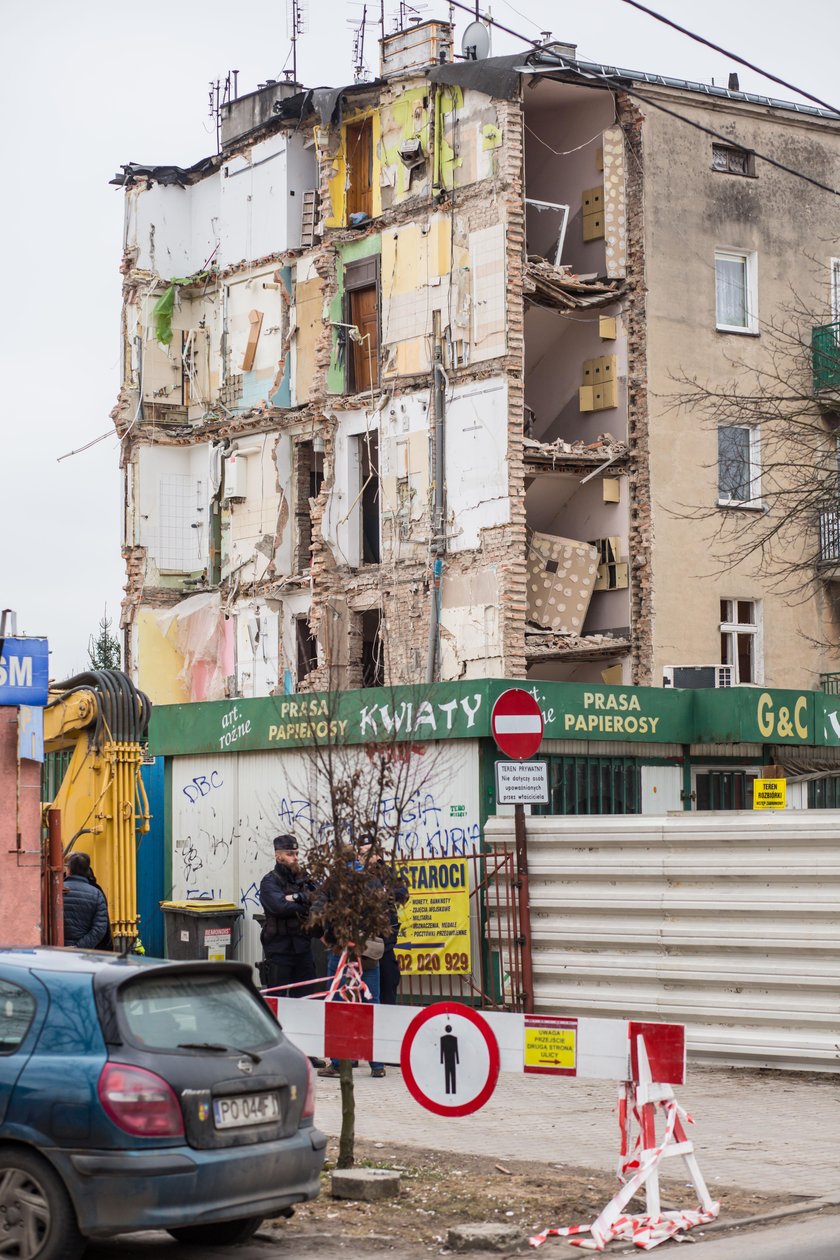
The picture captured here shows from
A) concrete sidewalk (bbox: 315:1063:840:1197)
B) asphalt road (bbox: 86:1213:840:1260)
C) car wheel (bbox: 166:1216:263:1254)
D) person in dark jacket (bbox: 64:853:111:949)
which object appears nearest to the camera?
asphalt road (bbox: 86:1213:840:1260)

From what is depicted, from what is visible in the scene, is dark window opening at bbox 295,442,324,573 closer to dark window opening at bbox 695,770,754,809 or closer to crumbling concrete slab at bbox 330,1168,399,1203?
dark window opening at bbox 695,770,754,809

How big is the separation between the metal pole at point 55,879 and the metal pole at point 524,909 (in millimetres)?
4136

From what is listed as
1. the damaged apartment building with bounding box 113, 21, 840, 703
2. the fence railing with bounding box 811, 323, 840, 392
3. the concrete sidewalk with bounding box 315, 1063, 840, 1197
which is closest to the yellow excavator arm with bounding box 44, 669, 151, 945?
the concrete sidewalk with bounding box 315, 1063, 840, 1197

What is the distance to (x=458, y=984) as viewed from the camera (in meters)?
18.6

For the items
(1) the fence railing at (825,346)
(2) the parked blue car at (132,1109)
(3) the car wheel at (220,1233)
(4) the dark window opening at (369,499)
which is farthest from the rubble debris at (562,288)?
(2) the parked blue car at (132,1109)

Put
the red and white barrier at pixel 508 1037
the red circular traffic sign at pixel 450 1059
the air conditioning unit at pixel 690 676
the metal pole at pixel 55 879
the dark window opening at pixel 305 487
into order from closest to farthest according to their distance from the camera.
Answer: the red and white barrier at pixel 508 1037 < the red circular traffic sign at pixel 450 1059 < the metal pole at pixel 55 879 < the air conditioning unit at pixel 690 676 < the dark window opening at pixel 305 487

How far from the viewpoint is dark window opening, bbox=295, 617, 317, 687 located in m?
39.1

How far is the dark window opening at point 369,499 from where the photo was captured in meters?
38.4

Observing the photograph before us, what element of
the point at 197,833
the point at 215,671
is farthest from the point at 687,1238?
the point at 215,671

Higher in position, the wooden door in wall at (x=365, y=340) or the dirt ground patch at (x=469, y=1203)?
the wooden door in wall at (x=365, y=340)

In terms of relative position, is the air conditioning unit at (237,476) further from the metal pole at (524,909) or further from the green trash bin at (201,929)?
the metal pole at (524,909)

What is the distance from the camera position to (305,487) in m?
40.1

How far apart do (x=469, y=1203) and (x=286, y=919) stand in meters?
6.67

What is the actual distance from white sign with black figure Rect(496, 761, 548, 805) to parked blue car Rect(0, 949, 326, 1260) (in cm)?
757
